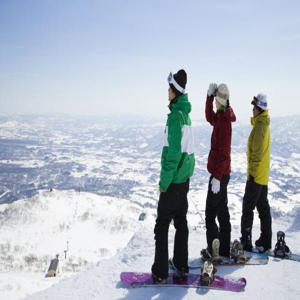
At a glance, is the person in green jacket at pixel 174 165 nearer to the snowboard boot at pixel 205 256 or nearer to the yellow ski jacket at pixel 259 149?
the snowboard boot at pixel 205 256

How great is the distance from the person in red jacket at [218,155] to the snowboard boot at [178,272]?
88 centimetres

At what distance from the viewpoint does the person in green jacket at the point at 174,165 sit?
14.4ft

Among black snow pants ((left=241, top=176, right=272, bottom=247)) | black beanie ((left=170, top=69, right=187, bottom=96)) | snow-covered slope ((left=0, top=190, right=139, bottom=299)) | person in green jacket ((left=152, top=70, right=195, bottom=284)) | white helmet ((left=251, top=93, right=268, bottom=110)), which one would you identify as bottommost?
snow-covered slope ((left=0, top=190, right=139, bottom=299))

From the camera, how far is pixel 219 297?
432 centimetres

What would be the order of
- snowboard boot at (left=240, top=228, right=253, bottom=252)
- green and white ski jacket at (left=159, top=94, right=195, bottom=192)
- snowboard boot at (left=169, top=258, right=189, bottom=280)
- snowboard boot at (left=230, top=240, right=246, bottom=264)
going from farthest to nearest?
1. snowboard boot at (left=240, top=228, right=253, bottom=252)
2. snowboard boot at (left=230, top=240, right=246, bottom=264)
3. snowboard boot at (left=169, top=258, right=189, bottom=280)
4. green and white ski jacket at (left=159, top=94, right=195, bottom=192)

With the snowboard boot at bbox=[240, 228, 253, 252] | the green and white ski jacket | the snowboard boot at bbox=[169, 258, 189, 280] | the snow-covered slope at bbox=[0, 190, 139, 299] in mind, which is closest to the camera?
the green and white ski jacket

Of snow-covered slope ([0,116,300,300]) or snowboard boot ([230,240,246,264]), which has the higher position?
snowboard boot ([230,240,246,264])

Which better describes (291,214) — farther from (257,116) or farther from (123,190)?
(123,190)

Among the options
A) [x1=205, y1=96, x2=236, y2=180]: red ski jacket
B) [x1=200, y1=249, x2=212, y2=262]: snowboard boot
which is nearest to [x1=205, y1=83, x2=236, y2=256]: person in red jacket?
[x1=205, y1=96, x2=236, y2=180]: red ski jacket

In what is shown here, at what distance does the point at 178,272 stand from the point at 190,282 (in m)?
0.31

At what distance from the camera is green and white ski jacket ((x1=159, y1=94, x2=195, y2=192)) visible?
4.35 m

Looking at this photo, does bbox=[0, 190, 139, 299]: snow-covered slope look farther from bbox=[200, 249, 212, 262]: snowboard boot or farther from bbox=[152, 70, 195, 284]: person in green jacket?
bbox=[152, 70, 195, 284]: person in green jacket

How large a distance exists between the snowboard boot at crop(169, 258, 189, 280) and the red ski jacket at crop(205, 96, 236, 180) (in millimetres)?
1577

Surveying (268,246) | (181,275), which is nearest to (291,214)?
(268,246)
